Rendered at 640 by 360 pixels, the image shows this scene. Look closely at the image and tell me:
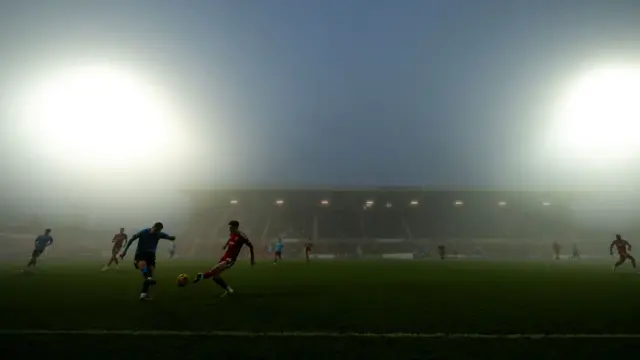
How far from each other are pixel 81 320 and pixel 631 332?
8542 millimetres

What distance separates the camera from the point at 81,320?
311 inches

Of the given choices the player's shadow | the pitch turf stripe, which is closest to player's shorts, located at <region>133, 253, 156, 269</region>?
the player's shadow

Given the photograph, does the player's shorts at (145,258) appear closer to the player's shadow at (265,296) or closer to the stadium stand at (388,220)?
the player's shadow at (265,296)

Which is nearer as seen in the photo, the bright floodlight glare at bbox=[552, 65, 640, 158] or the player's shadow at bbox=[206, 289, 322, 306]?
the player's shadow at bbox=[206, 289, 322, 306]

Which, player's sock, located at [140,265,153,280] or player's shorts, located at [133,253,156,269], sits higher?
player's shorts, located at [133,253,156,269]

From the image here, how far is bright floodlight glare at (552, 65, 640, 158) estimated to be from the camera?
4603 centimetres

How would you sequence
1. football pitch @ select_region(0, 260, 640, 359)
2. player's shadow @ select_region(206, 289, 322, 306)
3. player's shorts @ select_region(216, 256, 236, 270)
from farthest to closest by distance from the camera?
player's shorts @ select_region(216, 256, 236, 270), player's shadow @ select_region(206, 289, 322, 306), football pitch @ select_region(0, 260, 640, 359)

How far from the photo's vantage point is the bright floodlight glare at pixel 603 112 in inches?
1812

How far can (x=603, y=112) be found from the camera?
A: 4981 centimetres

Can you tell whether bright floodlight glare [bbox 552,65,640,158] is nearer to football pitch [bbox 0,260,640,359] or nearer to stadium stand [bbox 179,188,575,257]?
stadium stand [bbox 179,188,575,257]

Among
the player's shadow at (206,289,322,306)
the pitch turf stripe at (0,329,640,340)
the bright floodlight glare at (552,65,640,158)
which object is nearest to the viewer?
the pitch turf stripe at (0,329,640,340)

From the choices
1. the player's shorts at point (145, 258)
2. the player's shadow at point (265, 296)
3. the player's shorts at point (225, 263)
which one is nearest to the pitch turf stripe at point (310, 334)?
the player's shadow at point (265, 296)

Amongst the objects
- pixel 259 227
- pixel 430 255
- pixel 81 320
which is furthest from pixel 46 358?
pixel 259 227

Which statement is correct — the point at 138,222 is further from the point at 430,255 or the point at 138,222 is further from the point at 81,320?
the point at 81,320
